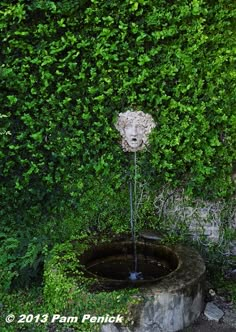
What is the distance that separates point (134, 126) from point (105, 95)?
1.31 feet

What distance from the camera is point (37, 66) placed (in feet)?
14.7

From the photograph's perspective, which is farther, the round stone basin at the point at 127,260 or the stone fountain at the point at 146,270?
the round stone basin at the point at 127,260

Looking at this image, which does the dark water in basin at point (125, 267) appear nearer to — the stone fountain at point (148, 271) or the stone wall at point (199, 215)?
the stone fountain at point (148, 271)

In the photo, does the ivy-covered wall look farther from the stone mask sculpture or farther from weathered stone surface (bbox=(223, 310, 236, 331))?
weathered stone surface (bbox=(223, 310, 236, 331))

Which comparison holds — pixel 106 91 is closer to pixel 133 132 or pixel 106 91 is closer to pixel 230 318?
pixel 133 132

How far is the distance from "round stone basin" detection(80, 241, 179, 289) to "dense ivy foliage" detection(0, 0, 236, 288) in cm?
53

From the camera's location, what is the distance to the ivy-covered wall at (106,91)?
14.5 ft

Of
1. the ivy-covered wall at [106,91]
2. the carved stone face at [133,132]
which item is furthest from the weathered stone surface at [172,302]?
the carved stone face at [133,132]

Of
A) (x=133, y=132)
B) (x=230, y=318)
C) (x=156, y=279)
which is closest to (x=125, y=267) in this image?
(x=156, y=279)

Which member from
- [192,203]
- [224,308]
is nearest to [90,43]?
[192,203]

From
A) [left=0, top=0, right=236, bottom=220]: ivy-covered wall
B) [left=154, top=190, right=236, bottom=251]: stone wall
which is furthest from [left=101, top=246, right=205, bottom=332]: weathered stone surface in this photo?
[left=0, top=0, right=236, bottom=220]: ivy-covered wall

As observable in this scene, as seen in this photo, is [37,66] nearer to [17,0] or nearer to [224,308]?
[17,0]

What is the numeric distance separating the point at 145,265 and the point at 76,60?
1.97m

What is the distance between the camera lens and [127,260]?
4672 millimetres
